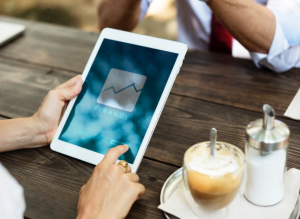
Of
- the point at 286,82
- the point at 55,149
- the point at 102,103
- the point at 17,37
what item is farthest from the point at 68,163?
the point at 17,37

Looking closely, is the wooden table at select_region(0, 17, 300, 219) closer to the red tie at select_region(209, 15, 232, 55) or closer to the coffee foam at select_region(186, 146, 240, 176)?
the coffee foam at select_region(186, 146, 240, 176)

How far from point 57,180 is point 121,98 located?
0.23 meters

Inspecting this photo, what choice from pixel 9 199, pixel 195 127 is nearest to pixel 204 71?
pixel 195 127

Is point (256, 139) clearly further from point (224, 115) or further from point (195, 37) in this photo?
point (195, 37)

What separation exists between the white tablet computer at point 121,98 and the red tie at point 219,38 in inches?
27.4

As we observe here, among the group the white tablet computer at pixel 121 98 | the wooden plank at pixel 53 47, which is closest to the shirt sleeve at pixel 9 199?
the white tablet computer at pixel 121 98

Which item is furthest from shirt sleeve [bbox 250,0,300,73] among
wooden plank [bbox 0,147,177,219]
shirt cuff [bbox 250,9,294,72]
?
wooden plank [bbox 0,147,177,219]

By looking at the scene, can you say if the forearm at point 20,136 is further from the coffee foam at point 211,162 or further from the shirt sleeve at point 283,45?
the shirt sleeve at point 283,45

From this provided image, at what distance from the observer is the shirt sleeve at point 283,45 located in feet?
3.53

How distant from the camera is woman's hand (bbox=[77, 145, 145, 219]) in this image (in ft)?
2.03

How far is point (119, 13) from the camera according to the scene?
1.46m

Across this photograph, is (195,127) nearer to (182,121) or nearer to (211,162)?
(182,121)

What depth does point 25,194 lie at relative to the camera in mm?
717

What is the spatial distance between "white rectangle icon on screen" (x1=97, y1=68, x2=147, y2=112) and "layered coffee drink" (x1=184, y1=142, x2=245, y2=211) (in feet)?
0.81
